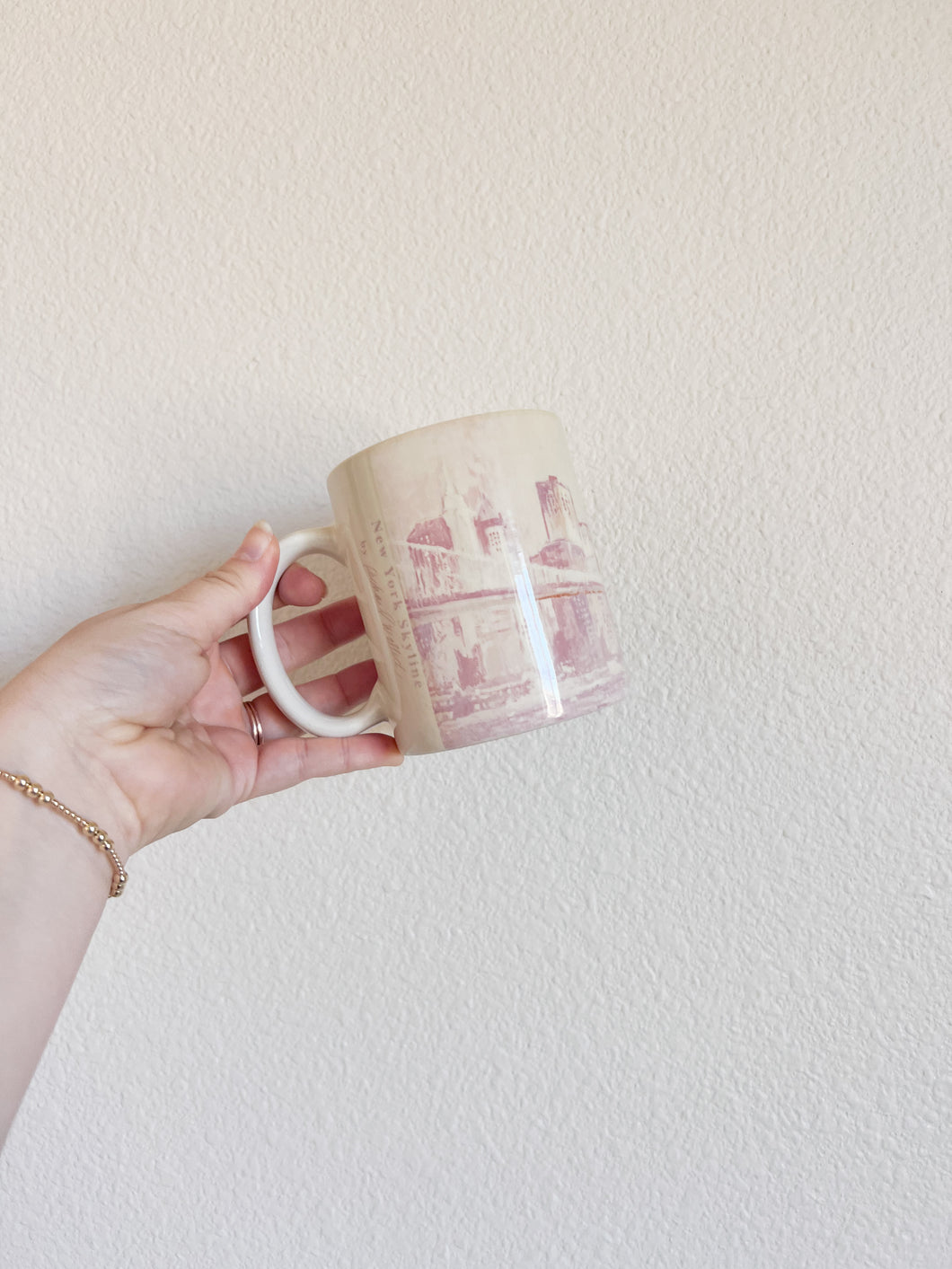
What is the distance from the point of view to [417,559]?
0.46 m

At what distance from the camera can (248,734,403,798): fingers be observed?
1.89ft

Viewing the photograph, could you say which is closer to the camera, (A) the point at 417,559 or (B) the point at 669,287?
(A) the point at 417,559

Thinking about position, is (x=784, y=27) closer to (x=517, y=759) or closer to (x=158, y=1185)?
(x=517, y=759)

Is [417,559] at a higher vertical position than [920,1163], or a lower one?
higher

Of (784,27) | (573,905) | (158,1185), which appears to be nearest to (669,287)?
(784,27)

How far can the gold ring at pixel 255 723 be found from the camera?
24.2 inches

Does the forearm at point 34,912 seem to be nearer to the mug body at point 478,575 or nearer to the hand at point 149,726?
the hand at point 149,726

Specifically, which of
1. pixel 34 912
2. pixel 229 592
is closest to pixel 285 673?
pixel 229 592

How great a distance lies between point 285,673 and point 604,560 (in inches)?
8.7

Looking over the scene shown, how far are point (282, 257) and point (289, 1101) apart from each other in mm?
560

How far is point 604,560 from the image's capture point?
2.00ft

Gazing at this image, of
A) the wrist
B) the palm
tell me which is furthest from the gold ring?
the wrist

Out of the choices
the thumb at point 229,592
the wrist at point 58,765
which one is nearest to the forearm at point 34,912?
the wrist at point 58,765

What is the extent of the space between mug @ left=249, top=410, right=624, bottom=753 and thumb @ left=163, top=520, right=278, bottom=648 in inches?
2.4
